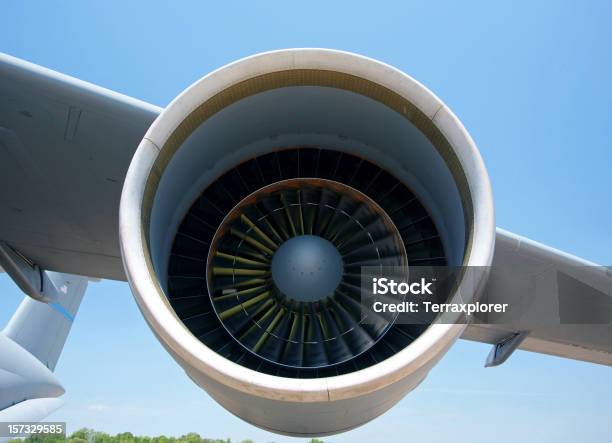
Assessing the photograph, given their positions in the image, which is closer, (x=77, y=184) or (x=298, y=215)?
(x=298, y=215)

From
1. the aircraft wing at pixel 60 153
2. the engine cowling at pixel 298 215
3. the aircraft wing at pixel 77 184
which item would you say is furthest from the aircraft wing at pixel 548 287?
the aircraft wing at pixel 60 153

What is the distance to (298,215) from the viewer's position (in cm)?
384

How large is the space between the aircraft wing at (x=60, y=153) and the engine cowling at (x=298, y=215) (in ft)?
2.70

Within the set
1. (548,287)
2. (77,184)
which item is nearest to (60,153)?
(77,184)

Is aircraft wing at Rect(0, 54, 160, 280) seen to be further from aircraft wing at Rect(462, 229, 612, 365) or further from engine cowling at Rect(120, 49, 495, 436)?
aircraft wing at Rect(462, 229, 612, 365)

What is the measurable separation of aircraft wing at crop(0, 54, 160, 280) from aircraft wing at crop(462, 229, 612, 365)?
342cm

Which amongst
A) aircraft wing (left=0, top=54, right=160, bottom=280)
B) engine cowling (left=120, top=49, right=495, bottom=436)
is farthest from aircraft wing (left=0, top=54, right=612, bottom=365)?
engine cowling (left=120, top=49, right=495, bottom=436)

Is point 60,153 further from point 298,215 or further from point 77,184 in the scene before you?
point 298,215

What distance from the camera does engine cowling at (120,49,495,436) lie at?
2.63m

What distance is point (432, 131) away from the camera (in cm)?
311

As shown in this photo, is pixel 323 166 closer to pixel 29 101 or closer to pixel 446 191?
pixel 446 191

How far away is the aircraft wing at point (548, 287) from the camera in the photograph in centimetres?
439

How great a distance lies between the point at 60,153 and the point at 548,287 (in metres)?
4.60

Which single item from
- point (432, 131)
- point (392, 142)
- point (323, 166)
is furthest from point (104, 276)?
point (432, 131)
